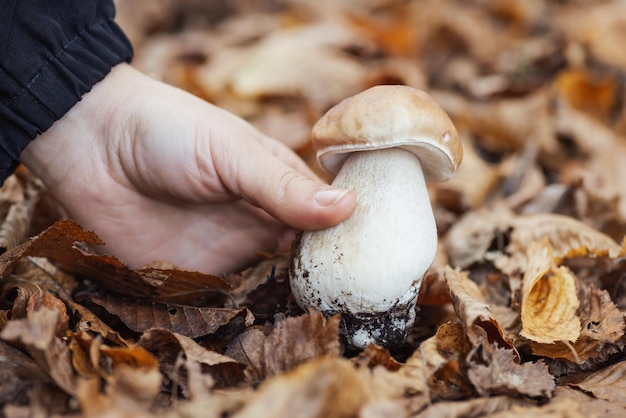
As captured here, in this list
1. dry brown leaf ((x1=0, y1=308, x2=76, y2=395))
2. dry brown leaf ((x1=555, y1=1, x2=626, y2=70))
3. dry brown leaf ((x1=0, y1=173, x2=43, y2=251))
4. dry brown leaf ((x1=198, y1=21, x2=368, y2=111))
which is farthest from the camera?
dry brown leaf ((x1=555, y1=1, x2=626, y2=70))

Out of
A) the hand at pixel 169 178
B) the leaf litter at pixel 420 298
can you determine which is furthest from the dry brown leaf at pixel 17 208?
the hand at pixel 169 178

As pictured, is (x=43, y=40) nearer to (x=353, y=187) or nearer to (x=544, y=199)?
(x=353, y=187)

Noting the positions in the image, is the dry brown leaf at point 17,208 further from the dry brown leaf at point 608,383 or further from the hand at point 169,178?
the dry brown leaf at point 608,383

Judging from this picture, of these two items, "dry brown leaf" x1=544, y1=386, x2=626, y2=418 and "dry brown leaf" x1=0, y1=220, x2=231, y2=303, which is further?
"dry brown leaf" x1=0, y1=220, x2=231, y2=303

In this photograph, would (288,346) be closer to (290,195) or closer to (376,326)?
(376,326)

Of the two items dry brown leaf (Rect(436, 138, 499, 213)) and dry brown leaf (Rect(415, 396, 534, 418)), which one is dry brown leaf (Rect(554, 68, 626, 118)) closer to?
dry brown leaf (Rect(436, 138, 499, 213))

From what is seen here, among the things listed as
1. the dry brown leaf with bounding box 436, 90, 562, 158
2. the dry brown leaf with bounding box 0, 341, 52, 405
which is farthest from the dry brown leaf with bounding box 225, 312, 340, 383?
the dry brown leaf with bounding box 436, 90, 562, 158
